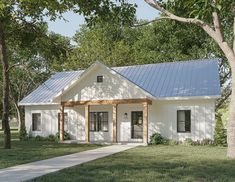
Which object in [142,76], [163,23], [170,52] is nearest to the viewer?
[142,76]

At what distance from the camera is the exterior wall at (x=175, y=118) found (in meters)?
23.5

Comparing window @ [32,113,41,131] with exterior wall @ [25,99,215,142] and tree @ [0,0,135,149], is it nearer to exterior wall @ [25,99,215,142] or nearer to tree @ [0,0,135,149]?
exterior wall @ [25,99,215,142]

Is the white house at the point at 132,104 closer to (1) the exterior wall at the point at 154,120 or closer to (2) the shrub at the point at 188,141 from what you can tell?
(1) the exterior wall at the point at 154,120

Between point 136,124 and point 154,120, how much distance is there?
1761mm

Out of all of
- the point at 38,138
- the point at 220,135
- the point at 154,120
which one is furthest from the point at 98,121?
the point at 220,135

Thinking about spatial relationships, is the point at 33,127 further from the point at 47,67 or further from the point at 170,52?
the point at 47,67

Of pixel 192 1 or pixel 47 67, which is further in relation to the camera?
pixel 47 67

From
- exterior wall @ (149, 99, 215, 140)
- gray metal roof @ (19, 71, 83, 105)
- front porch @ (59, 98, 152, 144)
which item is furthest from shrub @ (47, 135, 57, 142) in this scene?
exterior wall @ (149, 99, 215, 140)

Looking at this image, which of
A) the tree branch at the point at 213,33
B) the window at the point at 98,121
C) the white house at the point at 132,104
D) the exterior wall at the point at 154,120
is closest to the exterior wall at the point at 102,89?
the white house at the point at 132,104

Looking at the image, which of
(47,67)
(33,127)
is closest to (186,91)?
(33,127)

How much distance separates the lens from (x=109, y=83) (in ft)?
84.0

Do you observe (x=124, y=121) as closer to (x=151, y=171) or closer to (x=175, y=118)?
(x=175, y=118)

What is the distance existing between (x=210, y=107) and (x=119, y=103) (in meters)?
5.51

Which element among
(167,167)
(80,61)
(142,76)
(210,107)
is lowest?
(167,167)
